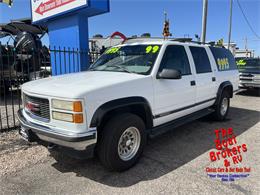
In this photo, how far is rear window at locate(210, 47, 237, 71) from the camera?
19.2 ft

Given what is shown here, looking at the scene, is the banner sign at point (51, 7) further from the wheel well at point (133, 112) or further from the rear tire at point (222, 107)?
the rear tire at point (222, 107)

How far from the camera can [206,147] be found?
4.43 meters

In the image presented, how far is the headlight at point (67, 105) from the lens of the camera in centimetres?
278

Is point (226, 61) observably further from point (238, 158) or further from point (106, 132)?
point (106, 132)

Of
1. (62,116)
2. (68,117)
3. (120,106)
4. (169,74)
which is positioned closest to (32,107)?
(62,116)

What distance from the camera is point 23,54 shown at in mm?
8578

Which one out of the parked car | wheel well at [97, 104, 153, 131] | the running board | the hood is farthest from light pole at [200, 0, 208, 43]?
the hood

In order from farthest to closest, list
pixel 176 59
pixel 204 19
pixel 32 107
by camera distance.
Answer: pixel 204 19 → pixel 176 59 → pixel 32 107

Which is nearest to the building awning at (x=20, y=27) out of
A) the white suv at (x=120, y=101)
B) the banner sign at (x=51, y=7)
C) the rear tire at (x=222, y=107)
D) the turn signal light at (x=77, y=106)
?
the banner sign at (x=51, y=7)

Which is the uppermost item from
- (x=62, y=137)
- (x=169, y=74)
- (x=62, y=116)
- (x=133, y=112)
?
(x=169, y=74)

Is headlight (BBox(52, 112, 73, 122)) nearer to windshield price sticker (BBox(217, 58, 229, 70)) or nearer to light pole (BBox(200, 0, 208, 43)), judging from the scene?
windshield price sticker (BBox(217, 58, 229, 70))

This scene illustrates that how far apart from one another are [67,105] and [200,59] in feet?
11.2

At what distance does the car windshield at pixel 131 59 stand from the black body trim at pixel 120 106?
0.54 meters

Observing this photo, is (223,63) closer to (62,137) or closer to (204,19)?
(62,137)
